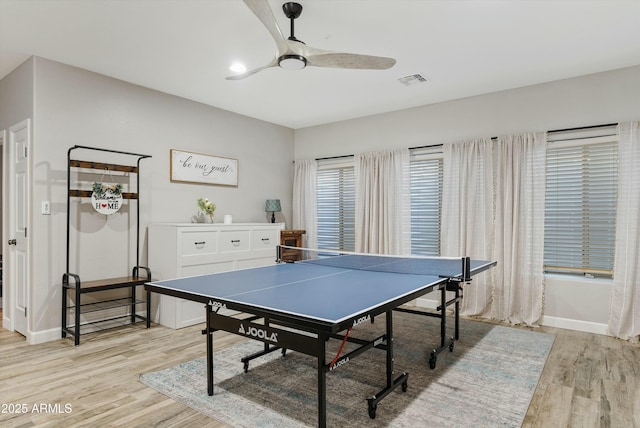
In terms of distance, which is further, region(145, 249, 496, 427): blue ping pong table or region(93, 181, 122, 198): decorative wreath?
region(93, 181, 122, 198): decorative wreath

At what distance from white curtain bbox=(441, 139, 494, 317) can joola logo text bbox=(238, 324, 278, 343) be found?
10.8 ft

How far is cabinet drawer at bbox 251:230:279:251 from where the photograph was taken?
5051 mm

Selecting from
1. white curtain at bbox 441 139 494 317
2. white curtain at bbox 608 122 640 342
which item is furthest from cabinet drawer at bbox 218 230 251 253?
white curtain at bbox 608 122 640 342

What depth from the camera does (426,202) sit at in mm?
5164

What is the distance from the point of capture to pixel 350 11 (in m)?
2.77

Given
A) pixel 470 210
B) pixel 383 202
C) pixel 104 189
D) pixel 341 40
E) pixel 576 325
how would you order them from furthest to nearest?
pixel 383 202 < pixel 470 210 < pixel 576 325 < pixel 104 189 < pixel 341 40

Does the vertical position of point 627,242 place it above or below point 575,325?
above

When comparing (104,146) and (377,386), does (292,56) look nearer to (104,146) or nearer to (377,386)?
(377,386)

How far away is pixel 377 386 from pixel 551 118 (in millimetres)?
3514

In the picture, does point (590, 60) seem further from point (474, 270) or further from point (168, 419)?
point (168, 419)

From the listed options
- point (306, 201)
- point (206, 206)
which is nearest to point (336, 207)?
point (306, 201)

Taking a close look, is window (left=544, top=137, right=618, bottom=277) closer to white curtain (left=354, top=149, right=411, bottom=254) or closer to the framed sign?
white curtain (left=354, top=149, right=411, bottom=254)

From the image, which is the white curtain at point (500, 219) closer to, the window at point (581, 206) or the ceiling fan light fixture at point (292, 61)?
the window at point (581, 206)

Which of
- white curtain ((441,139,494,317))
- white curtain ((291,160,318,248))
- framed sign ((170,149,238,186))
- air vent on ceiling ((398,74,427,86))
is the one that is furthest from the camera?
white curtain ((291,160,318,248))
